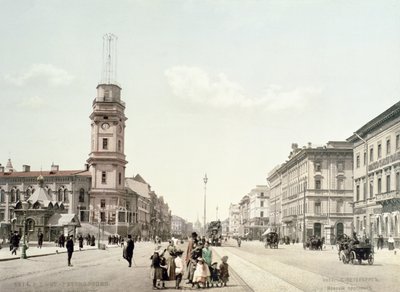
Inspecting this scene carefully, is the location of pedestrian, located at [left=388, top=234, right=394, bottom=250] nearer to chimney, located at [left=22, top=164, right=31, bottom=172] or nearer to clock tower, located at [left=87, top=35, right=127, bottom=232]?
clock tower, located at [left=87, top=35, right=127, bottom=232]

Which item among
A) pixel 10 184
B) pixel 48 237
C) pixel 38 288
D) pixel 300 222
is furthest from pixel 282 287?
pixel 10 184

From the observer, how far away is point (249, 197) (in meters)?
181

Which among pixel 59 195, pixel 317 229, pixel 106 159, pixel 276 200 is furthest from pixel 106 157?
pixel 276 200

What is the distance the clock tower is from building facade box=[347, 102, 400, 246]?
40005mm

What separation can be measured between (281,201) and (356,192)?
4799cm

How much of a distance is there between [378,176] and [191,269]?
4106 cm

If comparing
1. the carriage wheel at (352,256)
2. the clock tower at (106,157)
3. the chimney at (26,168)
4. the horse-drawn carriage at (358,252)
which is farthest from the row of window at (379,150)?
the chimney at (26,168)

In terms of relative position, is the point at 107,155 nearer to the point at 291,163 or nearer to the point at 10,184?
the point at 10,184

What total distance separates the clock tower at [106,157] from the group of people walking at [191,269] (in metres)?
74.2

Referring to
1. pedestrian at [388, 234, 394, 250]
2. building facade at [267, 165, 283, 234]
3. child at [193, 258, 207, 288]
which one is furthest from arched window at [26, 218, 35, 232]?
child at [193, 258, 207, 288]

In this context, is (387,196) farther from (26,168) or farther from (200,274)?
(26,168)

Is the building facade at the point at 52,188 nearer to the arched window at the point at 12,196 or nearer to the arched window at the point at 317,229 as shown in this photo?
the arched window at the point at 12,196

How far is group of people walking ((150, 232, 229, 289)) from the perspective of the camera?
1778 centimetres

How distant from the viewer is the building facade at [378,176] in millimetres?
50906
